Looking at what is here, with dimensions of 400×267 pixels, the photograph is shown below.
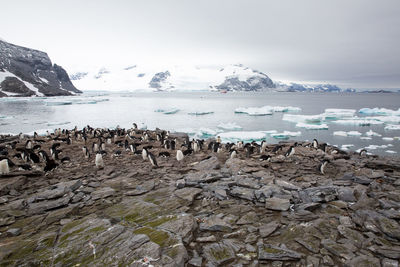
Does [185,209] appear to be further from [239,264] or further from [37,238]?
[37,238]

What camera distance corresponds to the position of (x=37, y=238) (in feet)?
14.4

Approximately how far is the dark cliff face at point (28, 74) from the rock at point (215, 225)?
4313 inches

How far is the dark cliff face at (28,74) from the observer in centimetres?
9076

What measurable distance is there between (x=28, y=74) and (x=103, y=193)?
454 feet

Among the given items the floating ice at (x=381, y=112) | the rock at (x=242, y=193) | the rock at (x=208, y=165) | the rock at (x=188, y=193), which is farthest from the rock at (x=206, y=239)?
the floating ice at (x=381, y=112)

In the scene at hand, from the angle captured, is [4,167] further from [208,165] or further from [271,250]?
[271,250]

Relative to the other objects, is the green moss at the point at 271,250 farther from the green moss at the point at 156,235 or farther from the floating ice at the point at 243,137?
the floating ice at the point at 243,137

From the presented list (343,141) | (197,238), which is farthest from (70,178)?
(343,141)

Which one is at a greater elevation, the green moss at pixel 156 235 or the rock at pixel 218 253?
the green moss at pixel 156 235

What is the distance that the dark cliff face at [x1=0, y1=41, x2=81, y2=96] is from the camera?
3573 inches

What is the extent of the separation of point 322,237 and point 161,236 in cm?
311

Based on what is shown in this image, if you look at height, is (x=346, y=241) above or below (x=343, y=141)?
above

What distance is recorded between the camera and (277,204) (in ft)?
18.5

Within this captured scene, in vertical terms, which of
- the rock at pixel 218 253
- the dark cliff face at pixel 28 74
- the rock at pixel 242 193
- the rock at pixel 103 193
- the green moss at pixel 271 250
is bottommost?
the rock at pixel 103 193
